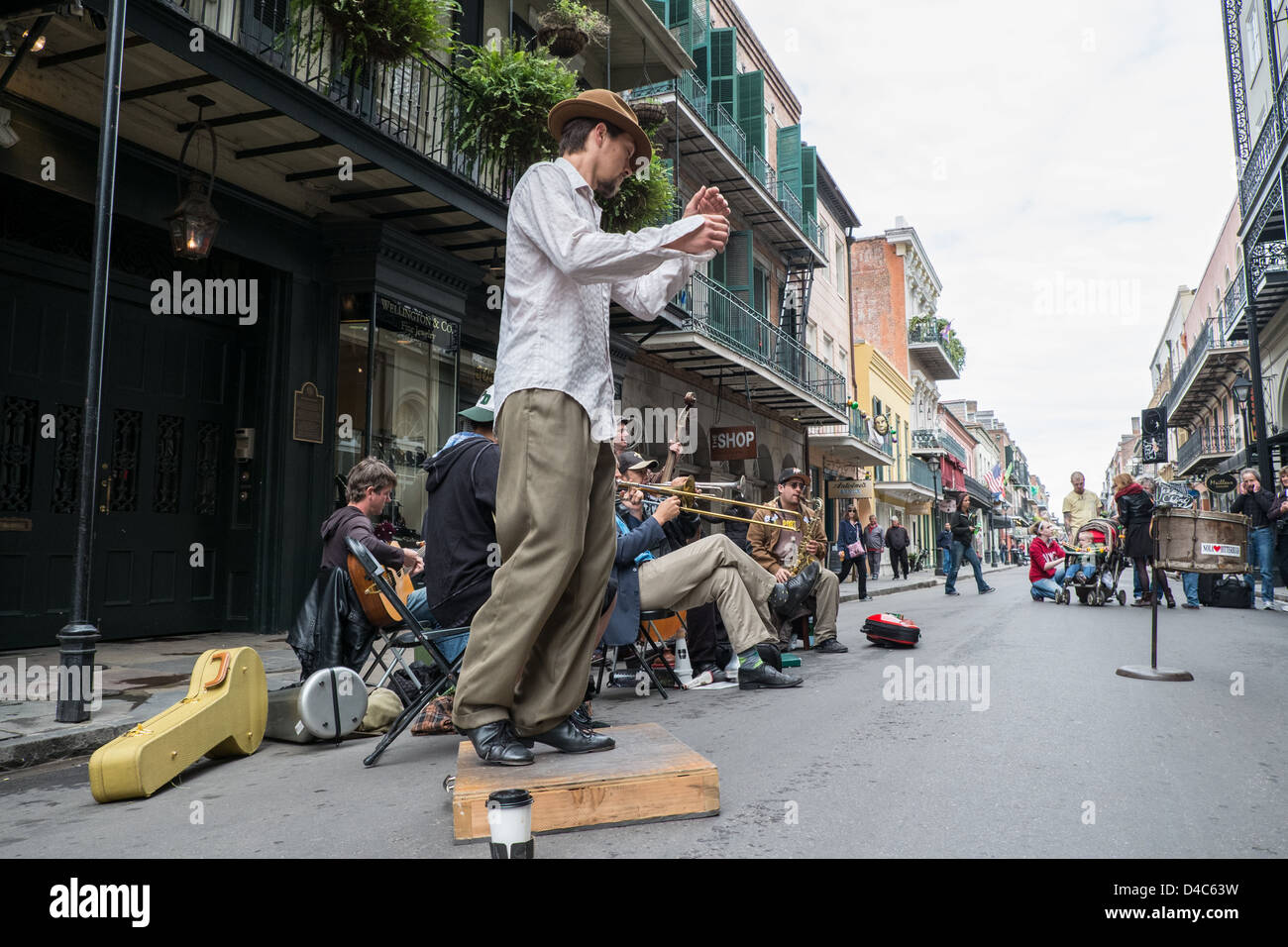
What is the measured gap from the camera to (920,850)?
230 cm

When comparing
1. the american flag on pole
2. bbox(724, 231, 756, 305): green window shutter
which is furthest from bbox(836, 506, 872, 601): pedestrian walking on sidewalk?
the american flag on pole

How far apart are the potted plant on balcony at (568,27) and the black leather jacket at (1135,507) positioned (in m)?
10.2

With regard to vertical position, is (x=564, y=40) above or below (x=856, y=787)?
above

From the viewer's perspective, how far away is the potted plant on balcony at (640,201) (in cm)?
1116

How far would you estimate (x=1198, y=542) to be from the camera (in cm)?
611

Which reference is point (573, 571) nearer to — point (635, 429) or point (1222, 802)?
point (1222, 802)

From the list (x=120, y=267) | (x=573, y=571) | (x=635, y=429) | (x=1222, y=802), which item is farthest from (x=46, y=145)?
(x=635, y=429)

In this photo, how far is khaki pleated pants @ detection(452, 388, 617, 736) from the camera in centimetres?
269

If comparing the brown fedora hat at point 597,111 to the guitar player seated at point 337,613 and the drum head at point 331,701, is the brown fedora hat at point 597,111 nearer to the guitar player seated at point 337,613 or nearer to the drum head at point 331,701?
the guitar player seated at point 337,613

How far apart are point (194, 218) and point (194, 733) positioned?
17.1ft

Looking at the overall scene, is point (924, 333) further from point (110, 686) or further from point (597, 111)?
point (597, 111)

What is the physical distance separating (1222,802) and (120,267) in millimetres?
8965

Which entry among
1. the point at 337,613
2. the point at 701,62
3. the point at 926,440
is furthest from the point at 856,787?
the point at 926,440

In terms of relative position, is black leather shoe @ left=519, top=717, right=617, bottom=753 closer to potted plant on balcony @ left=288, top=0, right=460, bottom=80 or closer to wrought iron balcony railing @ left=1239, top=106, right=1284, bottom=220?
potted plant on balcony @ left=288, top=0, right=460, bottom=80
